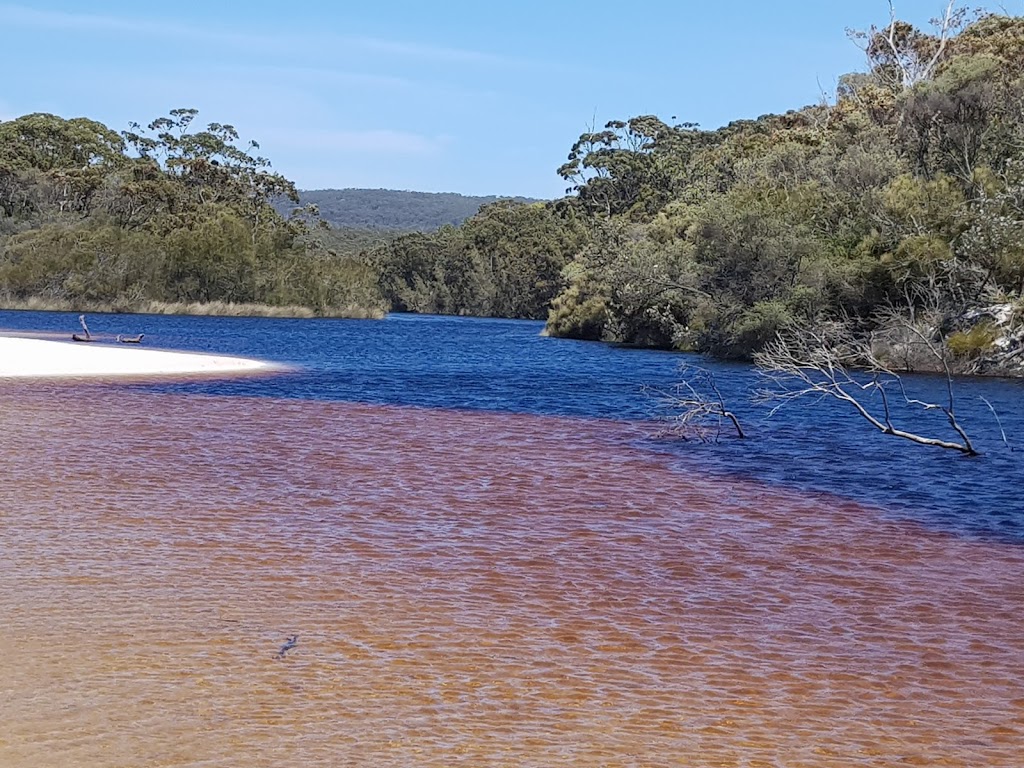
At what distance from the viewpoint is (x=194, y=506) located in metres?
15.9

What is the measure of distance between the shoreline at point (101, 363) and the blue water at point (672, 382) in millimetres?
2488

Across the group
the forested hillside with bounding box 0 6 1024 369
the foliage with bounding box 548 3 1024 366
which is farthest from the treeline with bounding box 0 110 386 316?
the foliage with bounding box 548 3 1024 366

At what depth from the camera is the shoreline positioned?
3736 centimetres

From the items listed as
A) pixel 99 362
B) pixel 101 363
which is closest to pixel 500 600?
pixel 101 363

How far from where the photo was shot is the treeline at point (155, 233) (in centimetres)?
10150

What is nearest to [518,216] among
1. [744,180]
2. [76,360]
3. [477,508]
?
[744,180]

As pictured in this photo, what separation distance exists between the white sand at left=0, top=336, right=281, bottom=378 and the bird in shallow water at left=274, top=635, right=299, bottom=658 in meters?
28.6

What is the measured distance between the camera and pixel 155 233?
109 m

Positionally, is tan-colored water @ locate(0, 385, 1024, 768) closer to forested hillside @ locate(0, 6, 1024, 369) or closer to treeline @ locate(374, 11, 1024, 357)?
forested hillside @ locate(0, 6, 1024, 369)

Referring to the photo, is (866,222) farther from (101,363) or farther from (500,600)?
(500,600)

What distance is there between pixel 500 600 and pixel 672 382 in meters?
30.6

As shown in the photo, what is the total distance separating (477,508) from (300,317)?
9889 centimetres

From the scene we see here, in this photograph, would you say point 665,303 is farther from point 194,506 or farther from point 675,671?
point 675,671

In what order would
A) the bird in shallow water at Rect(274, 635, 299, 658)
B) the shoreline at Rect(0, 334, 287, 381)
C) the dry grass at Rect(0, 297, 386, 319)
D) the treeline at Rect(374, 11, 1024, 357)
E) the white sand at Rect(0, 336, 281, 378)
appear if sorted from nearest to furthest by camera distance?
the bird in shallow water at Rect(274, 635, 299, 658) → the shoreline at Rect(0, 334, 287, 381) → the white sand at Rect(0, 336, 281, 378) → the treeline at Rect(374, 11, 1024, 357) → the dry grass at Rect(0, 297, 386, 319)
